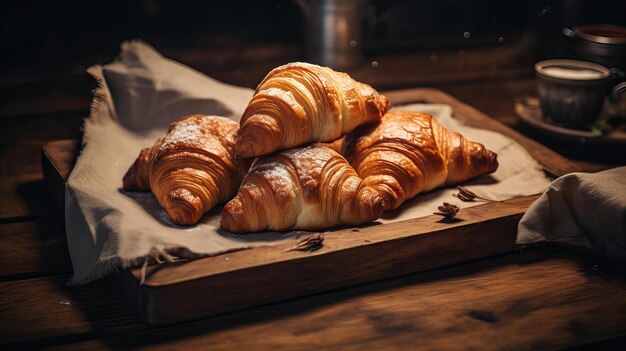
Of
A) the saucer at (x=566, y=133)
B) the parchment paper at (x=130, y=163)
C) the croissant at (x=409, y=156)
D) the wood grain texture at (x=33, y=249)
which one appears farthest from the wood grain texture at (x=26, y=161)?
the saucer at (x=566, y=133)

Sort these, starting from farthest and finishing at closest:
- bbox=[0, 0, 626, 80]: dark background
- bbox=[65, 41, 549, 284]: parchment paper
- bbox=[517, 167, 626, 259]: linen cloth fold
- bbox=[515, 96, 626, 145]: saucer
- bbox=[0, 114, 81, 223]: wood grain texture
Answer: bbox=[0, 0, 626, 80]: dark background < bbox=[515, 96, 626, 145]: saucer < bbox=[0, 114, 81, 223]: wood grain texture < bbox=[517, 167, 626, 259]: linen cloth fold < bbox=[65, 41, 549, 284]: parchment paper

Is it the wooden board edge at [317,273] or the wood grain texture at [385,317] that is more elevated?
the wooden board edge at [317,273]

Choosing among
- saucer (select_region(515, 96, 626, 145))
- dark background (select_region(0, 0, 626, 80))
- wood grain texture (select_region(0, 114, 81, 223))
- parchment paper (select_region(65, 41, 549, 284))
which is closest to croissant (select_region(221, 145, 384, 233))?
parchment paper (select_region(65, 41, 549, 284))

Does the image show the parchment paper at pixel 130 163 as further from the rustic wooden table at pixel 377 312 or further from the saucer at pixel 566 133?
the saucer at pixel 566 133

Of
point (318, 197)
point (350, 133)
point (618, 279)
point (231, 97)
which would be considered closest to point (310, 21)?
point (231, 97)

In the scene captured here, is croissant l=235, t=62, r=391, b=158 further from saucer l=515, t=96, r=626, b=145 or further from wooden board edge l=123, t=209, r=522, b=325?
saucer l=515, t=96, r=626, b=145
